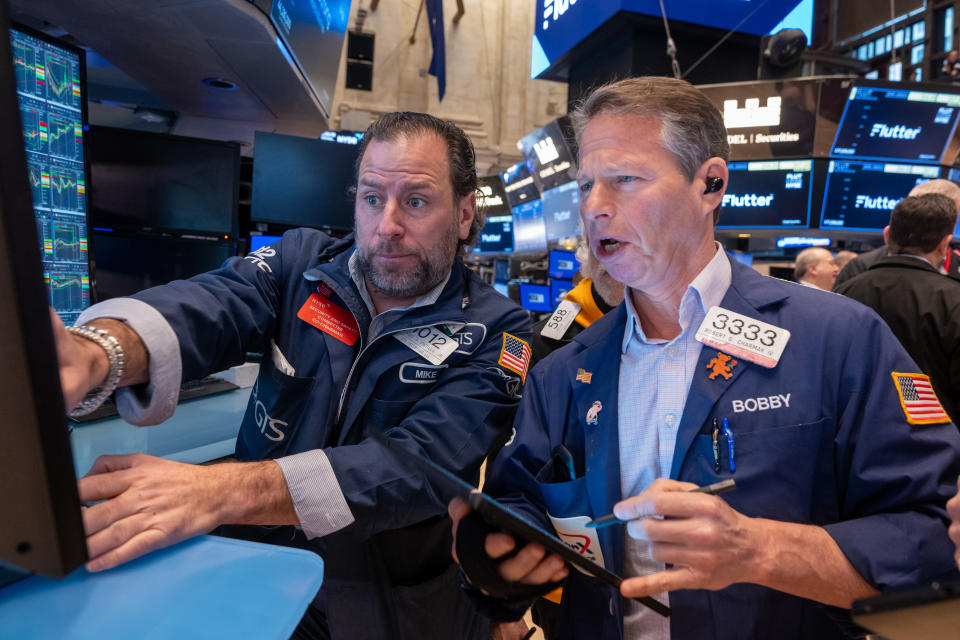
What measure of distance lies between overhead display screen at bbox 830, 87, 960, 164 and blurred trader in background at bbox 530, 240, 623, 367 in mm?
3427

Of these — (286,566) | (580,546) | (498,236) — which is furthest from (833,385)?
Answer: (498,236)

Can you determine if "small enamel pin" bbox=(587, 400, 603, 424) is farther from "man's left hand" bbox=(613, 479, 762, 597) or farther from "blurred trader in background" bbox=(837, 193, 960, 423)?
"blurred trader in background" bbox=(837, 193, 960, 423)

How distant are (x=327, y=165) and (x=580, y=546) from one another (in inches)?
93.5

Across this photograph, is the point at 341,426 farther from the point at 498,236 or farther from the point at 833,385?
the point at 498,236

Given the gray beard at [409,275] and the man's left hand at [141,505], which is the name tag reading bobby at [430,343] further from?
the man's left hand at [141,505]

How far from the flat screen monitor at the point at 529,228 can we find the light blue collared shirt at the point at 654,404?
6076mm

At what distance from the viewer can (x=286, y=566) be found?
0.73 m

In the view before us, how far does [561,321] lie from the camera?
96.7 inches

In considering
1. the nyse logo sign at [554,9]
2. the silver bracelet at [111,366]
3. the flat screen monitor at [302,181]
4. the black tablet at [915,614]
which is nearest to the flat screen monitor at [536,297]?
the nyse logo sign at [554,9]

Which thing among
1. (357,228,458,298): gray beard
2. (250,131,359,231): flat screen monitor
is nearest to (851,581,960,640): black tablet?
(357,228,458,298): gray beard

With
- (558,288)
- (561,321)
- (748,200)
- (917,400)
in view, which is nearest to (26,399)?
(917,400)

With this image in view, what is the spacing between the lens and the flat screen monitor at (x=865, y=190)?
465 centimetres

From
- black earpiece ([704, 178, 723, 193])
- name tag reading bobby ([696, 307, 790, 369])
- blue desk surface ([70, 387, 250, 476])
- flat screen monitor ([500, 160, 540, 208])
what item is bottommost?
blue desk surface ([70, 387, 250, 476])

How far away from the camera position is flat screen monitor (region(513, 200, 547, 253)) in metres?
7.64
